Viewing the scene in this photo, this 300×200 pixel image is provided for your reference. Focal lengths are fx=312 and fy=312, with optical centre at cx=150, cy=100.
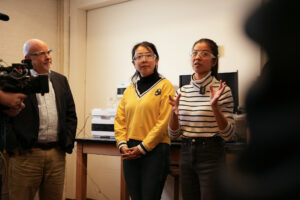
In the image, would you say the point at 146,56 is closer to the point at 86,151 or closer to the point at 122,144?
the point at 122,144

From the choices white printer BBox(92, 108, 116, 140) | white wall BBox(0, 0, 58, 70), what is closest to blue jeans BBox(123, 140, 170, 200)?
white printer BBox(92, 108, 116, 140)

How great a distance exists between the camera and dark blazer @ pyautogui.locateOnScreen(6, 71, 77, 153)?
2.07 meters

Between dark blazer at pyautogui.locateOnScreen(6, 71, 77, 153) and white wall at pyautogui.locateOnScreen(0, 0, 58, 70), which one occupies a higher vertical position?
white wall at pyautogui.locateOnScreen(0, 0, 58, 70)

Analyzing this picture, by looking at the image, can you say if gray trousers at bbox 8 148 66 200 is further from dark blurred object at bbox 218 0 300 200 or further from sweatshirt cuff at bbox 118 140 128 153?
dark blurred object at bbox 218 0 300 200

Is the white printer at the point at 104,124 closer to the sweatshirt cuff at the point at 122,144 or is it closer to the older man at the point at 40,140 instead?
the older man at the point at 40,140

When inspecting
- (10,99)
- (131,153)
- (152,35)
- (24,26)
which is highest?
(24,26)

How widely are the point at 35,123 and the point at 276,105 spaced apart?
6.77 feet

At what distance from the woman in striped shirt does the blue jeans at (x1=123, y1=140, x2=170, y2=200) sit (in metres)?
0.24

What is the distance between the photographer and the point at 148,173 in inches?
77.8

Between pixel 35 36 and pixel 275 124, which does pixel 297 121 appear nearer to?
pixel 275 124

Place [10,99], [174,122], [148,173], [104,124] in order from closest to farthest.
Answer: [10,99]
[174,122]
[148,173]
[104,124]

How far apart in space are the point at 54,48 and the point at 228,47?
88.1 inches

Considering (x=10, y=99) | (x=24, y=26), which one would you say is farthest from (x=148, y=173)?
(x=24, y=26)

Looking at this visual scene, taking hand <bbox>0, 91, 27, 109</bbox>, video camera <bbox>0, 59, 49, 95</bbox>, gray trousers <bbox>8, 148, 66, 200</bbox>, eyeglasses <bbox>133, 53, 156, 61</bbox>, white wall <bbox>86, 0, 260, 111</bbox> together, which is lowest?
gray trousers <bbox>8, 148, 66, 200</bbox>
